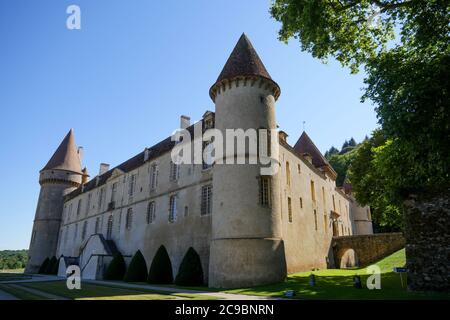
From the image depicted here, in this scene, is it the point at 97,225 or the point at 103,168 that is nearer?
the point at 97,225

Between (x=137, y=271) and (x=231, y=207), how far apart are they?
1018 centimetres

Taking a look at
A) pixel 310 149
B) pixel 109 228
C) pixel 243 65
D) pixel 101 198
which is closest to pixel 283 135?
pixel 243 65

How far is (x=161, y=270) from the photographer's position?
65.9ft

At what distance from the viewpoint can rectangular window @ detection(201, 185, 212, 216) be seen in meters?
19.8

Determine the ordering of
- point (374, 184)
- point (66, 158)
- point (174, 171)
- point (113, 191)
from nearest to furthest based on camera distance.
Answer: point (374, 184)
point (174, 171)
point (113, 191)
point (66, 158)

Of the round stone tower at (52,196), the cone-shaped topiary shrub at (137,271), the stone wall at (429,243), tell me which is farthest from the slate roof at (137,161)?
the stone wall at (429,243)

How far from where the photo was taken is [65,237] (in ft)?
137

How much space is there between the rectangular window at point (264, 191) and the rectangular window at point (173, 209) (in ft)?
27.3

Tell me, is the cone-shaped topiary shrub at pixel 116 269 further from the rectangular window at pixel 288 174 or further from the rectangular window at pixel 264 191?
the rectangular window at pixel 288 174

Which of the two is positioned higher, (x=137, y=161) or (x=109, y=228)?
(x=137, y=161)

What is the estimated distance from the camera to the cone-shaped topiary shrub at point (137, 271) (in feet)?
71.6

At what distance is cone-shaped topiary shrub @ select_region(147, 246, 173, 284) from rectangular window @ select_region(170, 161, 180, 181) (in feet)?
18.8

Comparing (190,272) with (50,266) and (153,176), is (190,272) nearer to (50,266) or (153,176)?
(153,176)

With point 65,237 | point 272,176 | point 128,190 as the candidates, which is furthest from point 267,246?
point 65,237
